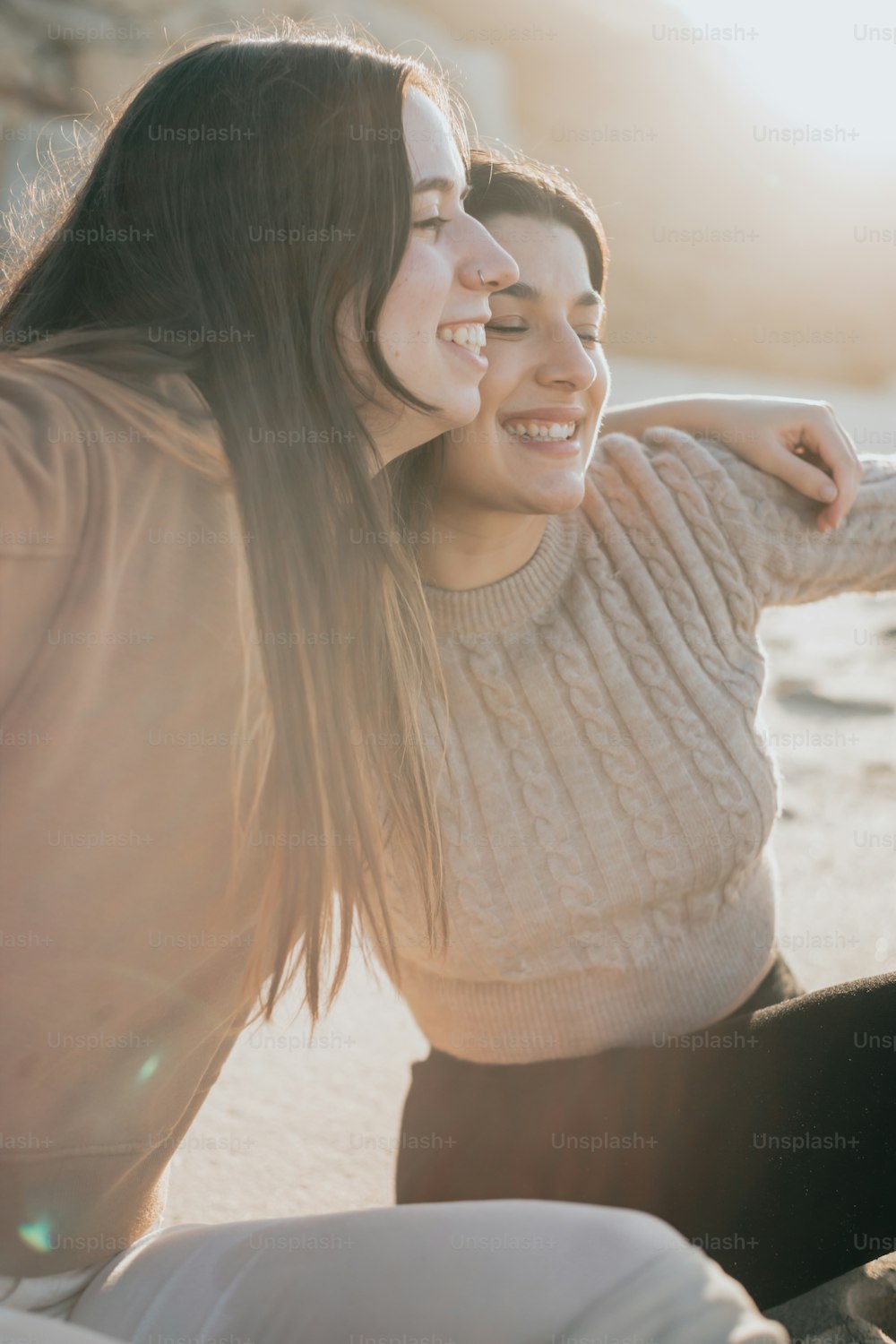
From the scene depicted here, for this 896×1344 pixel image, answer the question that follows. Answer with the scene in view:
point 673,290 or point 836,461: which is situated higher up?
point 836,461

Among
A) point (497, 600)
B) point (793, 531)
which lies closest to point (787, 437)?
point (793, 531)

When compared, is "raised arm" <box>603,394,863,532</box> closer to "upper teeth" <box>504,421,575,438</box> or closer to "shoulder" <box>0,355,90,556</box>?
"upper teeth" <box>504,421,575,438</box>

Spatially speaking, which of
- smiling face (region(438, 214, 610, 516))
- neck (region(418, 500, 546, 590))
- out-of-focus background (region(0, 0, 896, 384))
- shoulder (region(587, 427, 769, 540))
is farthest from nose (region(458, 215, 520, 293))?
out-of-focus background (region(0, 0, 896, 384))

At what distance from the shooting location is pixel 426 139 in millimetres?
1480

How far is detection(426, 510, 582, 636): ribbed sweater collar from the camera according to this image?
6.43ft

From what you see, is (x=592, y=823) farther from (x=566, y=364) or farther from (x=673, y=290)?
(x=673, y=290)

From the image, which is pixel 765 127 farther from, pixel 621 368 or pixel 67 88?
pixel 67 88

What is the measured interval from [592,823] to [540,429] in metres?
0.62

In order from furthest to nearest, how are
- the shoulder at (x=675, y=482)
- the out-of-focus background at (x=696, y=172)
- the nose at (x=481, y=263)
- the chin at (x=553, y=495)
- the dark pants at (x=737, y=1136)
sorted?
the out-of-focus background at (x=696, y=172) < the shoulder at (x=675, y=482) < the chin at (x=553, y=495) < the dark pants at (x=737, y=1136) < the nose at (x=481, y=263)

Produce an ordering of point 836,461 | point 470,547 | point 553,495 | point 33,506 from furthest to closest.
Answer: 1. point 836,461
2. point 470,547
3. point 553,495
4. point 33,506

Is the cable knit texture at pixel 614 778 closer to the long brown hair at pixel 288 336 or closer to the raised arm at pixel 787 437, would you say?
the raised arm at pixel 787 437

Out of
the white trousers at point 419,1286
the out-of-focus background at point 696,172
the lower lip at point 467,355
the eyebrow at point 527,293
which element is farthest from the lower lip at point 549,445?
the out-of-focus background at point 696,172

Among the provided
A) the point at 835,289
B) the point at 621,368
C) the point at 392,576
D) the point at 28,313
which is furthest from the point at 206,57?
the point at 835,289

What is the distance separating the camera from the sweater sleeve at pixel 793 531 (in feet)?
6.72
